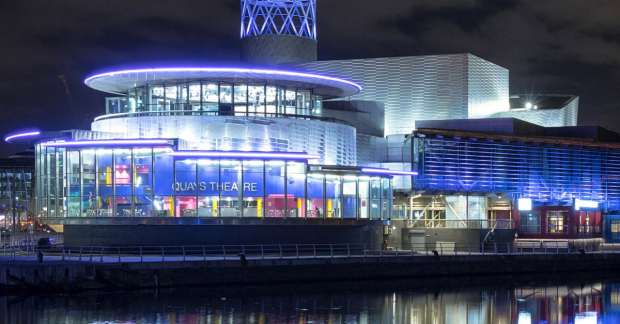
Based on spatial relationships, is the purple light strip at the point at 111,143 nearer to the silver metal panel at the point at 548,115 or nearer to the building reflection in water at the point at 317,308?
the building reflection in water at the point at 317,308

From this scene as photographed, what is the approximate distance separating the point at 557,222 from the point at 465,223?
12.1m

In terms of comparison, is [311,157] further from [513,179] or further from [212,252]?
[513,179]

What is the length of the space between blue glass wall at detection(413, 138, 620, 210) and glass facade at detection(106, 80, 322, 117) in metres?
16.8

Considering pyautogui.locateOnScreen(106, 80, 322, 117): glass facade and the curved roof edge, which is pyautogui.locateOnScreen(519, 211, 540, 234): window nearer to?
the curved roof edge

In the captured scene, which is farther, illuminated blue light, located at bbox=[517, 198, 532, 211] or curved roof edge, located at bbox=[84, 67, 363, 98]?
illuminated blue light, located at bbox=[517, 198, 532, 211]

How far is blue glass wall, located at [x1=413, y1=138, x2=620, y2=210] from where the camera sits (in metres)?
86.0

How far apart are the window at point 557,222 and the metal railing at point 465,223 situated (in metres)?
5.53

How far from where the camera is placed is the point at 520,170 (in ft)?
296

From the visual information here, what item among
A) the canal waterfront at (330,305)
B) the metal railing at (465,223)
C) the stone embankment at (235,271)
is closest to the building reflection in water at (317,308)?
the canal waterfront at (330,305)

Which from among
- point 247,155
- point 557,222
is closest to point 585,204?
point 557,222

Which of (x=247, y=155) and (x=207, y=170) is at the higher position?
(x=247, y=155)

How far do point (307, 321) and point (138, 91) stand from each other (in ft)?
119

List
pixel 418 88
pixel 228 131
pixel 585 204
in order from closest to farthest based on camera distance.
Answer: pixel 228 131
pixel 585 204
pixel 418 88

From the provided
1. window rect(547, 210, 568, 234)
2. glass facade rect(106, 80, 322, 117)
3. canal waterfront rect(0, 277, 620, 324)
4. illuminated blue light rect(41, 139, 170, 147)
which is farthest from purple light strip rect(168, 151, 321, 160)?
window rect(547, 210, 568, 234)
